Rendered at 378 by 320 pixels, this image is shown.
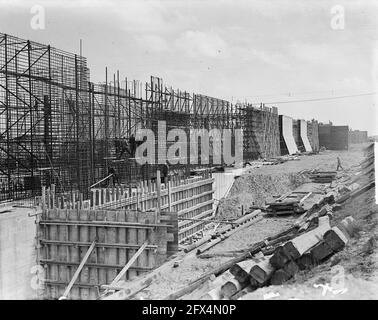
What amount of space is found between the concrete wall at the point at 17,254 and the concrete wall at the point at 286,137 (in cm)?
4789

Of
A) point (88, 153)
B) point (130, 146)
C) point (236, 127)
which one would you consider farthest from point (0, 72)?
point (236, 127)

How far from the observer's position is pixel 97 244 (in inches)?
542

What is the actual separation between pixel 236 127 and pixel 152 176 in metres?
22.2

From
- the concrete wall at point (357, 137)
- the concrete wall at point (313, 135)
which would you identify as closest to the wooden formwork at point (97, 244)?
the concrete wall at point (313, 135)

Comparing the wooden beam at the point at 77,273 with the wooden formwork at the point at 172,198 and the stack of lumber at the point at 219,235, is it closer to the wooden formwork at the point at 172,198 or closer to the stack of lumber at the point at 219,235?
the wooden formwork at the point at 172,198

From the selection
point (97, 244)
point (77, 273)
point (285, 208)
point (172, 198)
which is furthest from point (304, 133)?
point (77, 273)

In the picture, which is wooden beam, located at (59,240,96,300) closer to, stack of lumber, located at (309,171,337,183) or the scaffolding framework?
the scaffolding framework

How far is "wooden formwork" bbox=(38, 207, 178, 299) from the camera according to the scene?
13141 mm

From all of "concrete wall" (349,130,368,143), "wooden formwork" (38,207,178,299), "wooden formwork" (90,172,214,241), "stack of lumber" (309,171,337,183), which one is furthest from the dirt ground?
"concrete wall" (349,130,368,143)

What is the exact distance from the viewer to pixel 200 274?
9.45 m

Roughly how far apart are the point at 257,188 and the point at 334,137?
5563 cm

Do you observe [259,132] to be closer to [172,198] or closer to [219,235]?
[172,198]

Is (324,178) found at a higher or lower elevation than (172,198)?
higher
